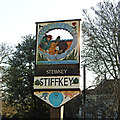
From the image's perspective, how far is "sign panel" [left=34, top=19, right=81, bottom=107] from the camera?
520 inches

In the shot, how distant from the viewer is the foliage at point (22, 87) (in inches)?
949

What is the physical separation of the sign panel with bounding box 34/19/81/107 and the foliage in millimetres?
10906

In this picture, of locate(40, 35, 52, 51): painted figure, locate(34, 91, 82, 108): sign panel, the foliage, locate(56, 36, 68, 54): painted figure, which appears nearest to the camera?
locate(34, 91, 82, 108): sign panel

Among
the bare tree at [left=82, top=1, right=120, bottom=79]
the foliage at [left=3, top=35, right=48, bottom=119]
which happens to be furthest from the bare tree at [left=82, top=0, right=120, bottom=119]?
the foliage at [left=3, top=35, right=48, bottom=119]

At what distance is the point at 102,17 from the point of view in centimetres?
1812

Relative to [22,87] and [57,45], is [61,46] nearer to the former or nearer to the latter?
[57,45]

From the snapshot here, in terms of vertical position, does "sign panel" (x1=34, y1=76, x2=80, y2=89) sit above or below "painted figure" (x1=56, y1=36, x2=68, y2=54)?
below

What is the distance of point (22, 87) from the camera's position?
→ 24.4m

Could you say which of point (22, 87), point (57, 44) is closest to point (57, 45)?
point (57, 44)

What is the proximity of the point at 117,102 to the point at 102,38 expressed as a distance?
15.6 ft

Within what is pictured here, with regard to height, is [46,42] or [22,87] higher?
[46,42]

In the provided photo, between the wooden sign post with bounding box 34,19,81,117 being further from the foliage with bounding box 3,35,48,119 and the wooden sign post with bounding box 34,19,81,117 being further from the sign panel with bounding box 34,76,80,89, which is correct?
the foliage with bounding box 3,35,48,119

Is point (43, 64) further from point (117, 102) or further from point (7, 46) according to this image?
point (7, 46)

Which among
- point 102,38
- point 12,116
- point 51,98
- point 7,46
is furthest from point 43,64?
point 7,46
